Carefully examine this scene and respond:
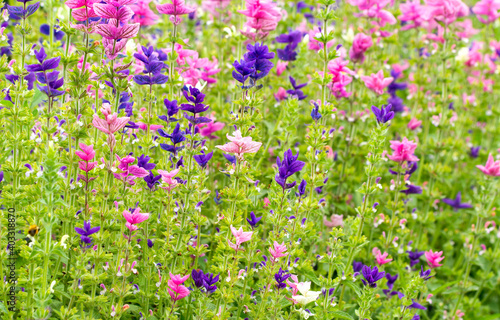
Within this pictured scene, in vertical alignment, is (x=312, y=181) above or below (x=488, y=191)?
above

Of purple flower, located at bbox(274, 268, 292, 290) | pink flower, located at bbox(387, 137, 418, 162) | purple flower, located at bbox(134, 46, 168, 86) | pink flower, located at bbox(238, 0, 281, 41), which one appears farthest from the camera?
pink flower, located at bbox(387, 137, 418, 162)

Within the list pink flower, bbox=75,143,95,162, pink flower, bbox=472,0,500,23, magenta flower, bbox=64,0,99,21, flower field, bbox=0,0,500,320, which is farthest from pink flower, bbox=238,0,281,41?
pink flower, bbox=472,0,500,23

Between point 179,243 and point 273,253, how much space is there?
2.24 ft

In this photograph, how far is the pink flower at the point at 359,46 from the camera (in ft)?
16.8

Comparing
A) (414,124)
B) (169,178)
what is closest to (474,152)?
(414,124)

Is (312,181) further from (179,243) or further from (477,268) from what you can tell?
(477,268)

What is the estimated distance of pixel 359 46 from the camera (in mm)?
5141

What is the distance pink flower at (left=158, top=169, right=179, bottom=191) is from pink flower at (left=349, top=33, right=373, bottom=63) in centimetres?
286

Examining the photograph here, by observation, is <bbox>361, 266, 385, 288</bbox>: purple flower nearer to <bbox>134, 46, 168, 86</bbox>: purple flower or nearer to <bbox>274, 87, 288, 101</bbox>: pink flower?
<bbox>134, 46, 168, 86</bbox>: purple flower

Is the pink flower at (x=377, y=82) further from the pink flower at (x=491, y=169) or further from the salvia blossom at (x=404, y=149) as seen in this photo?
the pink flower at (x=491, y=169)

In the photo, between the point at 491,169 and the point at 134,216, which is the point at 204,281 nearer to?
the point at 134,216

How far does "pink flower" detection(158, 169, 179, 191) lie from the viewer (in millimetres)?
3062

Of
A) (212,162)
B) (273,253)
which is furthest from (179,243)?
(212,162)

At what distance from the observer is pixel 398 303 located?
159 inches
